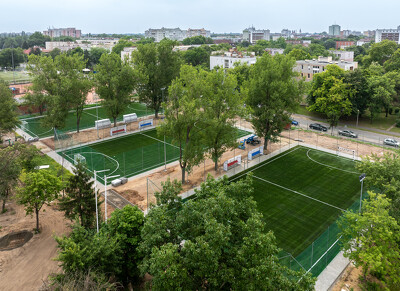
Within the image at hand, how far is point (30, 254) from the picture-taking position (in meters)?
23.1

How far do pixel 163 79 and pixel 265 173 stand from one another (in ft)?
86.1

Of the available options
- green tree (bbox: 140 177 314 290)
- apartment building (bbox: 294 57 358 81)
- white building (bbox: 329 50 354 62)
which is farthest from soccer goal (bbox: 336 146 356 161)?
white building (bbox: 329 50 354 62)

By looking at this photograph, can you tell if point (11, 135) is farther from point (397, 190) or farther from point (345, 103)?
point (345, 103)

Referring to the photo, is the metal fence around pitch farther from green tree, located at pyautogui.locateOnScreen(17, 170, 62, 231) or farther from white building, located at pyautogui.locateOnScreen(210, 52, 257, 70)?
white building, located at pyautogui.locateOnScreen(210, 52, 257, 70)

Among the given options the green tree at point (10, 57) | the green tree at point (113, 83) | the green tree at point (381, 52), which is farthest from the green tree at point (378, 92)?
the green tree at point (10, 57)

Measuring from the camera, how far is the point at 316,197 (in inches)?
1237

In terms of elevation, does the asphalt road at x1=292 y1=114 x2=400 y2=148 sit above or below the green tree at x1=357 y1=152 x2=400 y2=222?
below

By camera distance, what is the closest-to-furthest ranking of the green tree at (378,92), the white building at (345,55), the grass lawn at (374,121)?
the green tree at (378,92) → the grass lawn at (374,121) → the white building at (345,55)

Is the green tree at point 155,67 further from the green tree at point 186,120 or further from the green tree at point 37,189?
the green tree at point 37,189

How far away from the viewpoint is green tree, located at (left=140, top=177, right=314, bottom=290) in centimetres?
1375

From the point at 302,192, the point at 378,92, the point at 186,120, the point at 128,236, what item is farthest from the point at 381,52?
the point at 128,236

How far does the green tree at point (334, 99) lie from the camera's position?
55406 millimetres

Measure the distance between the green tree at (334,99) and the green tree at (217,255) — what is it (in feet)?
151

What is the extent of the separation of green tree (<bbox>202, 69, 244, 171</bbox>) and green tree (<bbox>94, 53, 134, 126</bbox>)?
18515mm
